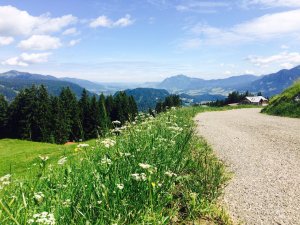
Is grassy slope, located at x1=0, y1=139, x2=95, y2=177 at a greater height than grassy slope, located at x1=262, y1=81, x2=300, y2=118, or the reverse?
grassy slope, located at x1=262, y1=81, x2=300, y2=118

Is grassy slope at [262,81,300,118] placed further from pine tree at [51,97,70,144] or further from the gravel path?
pine tree at [51,97,70,144]

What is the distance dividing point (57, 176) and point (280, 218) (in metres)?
4.18

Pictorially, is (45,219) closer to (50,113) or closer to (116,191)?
(116,191)

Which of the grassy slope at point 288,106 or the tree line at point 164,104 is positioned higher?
the tree line at point 164,104

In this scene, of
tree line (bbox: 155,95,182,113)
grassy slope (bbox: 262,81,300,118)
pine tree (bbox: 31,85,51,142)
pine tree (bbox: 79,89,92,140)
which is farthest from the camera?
pine tree (bbox: 79,89,92,140)

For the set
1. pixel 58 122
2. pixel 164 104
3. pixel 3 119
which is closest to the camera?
pixel 164 104

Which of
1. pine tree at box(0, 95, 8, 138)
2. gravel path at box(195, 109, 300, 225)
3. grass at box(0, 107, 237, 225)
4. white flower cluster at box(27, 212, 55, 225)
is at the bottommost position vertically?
pine tree at box(0, 95, 8, 138)

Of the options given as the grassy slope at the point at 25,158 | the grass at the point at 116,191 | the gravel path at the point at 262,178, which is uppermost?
the grass at the point at 116,191

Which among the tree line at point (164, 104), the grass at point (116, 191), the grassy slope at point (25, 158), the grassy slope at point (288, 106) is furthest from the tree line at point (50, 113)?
the grass at point (116, 191)

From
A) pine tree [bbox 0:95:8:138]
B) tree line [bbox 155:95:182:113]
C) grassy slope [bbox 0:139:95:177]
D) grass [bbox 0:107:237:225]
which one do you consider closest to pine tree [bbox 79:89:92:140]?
pine tree [bbox 0:95:8:138]

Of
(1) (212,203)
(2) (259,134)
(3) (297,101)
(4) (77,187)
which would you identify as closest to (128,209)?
(4) (77,187)

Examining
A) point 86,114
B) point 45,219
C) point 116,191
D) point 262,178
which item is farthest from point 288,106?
point 86,114

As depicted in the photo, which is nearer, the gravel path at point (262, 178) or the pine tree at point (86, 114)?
the gravel path at point (262, 178)

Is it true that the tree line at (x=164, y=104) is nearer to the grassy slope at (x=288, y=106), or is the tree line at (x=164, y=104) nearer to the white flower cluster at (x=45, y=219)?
the white flower cluster at (x=45, y=219)
